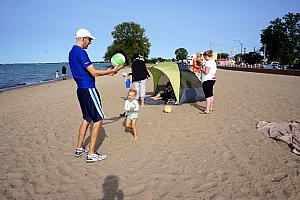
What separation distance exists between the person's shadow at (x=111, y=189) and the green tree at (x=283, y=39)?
206 feet

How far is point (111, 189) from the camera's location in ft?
11.3

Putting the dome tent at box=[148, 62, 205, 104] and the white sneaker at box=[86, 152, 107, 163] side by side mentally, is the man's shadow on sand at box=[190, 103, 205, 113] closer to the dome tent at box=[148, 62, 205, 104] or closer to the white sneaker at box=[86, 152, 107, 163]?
the dome tent at box=[148, 62, 205, 104]

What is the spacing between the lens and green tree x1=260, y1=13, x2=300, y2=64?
57500mm

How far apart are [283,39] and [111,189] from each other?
66996 millimetres

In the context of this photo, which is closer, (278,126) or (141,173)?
(141,173)

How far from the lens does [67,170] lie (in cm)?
403

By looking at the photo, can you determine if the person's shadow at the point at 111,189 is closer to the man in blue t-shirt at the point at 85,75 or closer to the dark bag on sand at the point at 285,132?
the man in blue t-shirt at the point at 85,75

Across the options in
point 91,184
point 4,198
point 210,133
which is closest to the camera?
point 4,198

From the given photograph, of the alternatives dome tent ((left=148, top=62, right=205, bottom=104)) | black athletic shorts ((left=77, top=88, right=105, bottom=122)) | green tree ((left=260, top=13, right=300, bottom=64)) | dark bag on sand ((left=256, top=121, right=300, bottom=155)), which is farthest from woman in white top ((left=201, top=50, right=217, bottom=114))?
green tree ((left=260, top=13, right=300, bottom=64))

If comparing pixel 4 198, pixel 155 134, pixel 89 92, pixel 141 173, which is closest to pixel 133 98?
pixel 155 134

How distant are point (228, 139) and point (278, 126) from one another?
3.59 feet

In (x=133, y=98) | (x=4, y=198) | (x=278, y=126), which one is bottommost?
(x=4, y=198)

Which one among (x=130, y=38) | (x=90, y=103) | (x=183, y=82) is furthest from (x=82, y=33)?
(x=130, y=38)

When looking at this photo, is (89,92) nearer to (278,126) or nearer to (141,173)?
(141,173)
